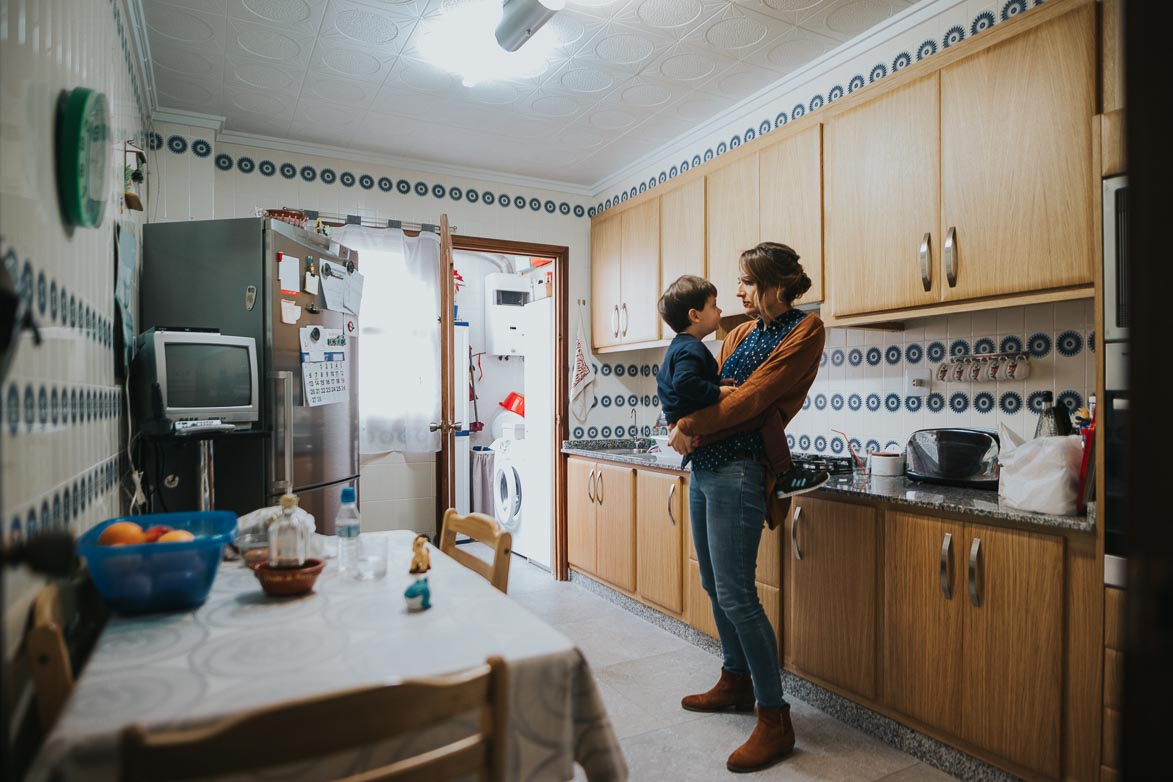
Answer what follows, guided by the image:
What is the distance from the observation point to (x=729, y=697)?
93.0 inches

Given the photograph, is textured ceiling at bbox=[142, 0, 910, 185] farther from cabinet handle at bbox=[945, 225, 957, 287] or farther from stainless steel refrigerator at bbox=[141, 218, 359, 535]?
cabinet handle at bbox=[945, 225, 957, 287]

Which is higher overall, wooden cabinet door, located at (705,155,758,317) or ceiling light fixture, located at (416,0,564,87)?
ceiling light fixture, located at (416,0,564,87)

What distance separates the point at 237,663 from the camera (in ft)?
3.16

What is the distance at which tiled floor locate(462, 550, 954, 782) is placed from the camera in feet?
6.53

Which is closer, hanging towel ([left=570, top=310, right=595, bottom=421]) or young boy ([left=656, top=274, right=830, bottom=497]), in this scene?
young boy ([left=656, top=274, right=830, bottom=497])

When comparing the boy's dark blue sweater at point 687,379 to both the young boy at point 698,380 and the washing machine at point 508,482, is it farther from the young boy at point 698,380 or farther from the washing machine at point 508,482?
the washing machine at point 508,482

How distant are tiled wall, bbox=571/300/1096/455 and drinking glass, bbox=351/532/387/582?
1.77m

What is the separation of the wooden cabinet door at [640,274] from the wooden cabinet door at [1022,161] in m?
1.66

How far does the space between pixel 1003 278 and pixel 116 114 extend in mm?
2736

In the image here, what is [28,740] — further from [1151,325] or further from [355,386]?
[355,386]

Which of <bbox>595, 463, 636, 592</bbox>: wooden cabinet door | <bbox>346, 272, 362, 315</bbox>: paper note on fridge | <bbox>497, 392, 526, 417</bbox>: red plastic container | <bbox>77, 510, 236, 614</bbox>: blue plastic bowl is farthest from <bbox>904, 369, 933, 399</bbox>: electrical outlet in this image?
<bbox>497, 392, 526, 417</bbox>: red plastic container

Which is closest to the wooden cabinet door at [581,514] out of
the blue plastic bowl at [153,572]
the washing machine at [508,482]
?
the washing machine at [508,482]

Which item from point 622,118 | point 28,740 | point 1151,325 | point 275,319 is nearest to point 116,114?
point 275,319

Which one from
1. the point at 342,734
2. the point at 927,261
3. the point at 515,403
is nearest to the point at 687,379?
the point at 927,261
